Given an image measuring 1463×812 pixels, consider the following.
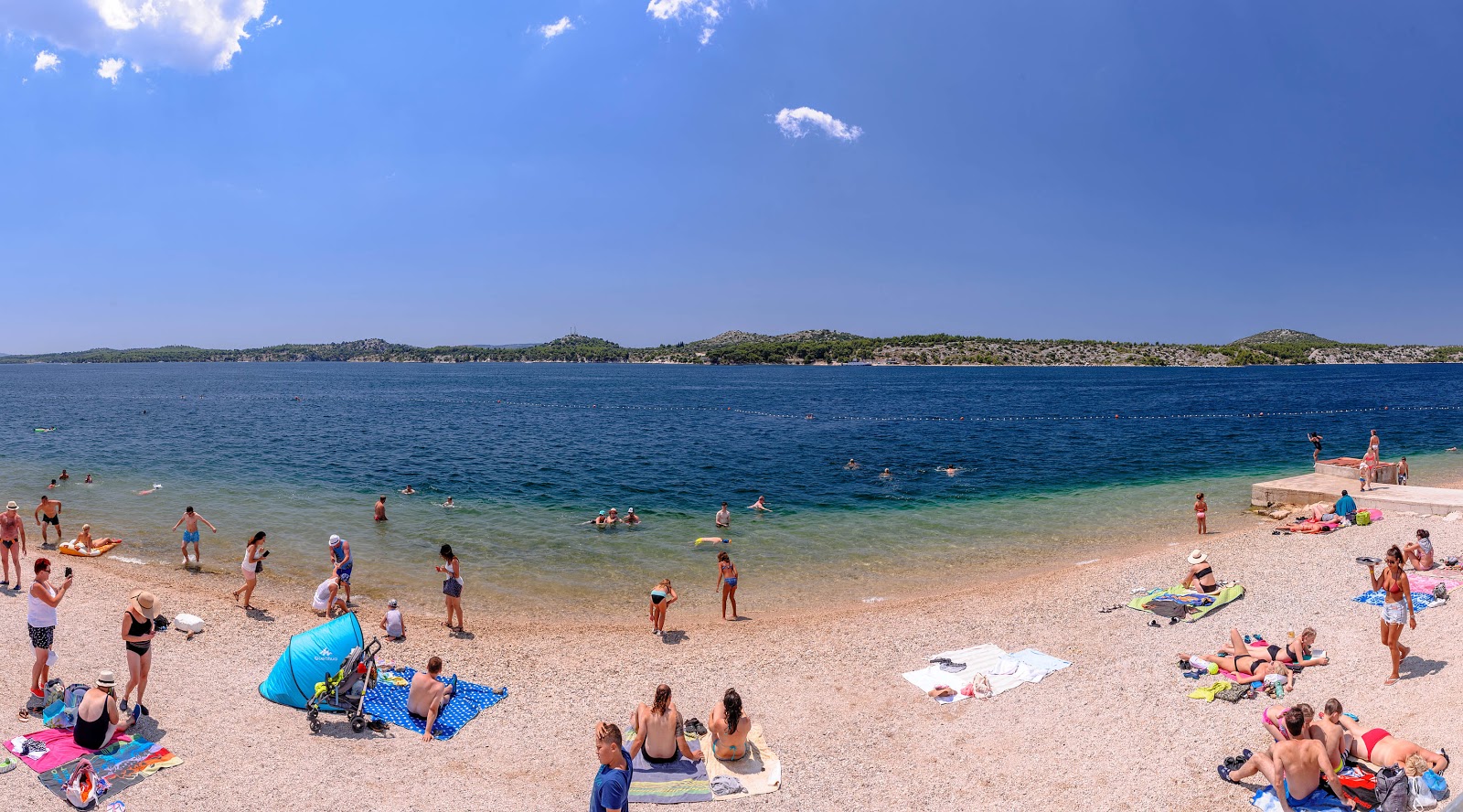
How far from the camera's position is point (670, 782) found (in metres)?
8.82

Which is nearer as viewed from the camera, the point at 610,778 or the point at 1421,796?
the point at 610,778

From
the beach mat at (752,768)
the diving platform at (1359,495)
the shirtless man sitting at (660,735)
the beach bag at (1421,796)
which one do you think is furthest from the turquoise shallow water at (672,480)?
the beach bag at (1421,796)

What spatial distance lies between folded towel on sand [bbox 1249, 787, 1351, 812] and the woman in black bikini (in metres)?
13.7

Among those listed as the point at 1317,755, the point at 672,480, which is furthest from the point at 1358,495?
the point at 672,480

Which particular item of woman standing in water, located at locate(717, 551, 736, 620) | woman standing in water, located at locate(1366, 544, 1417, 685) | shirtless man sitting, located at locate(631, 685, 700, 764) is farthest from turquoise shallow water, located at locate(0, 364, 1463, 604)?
woman standing in water, located at locate(1366, 544, 1417, 685)

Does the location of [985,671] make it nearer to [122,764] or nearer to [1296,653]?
[1296,653]

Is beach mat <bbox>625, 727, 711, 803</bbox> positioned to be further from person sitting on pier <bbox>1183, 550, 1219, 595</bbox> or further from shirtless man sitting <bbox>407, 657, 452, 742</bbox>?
person sitting on pier <bbox>1183, 550, 1219, 595</bbox>

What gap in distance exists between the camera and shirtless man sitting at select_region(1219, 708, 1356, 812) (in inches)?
304

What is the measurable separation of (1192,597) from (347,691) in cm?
1550

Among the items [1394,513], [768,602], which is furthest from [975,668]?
[1394,513]

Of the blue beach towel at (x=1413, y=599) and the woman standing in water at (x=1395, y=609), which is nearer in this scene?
→ the woman standing in water at (x=1395, y=609)

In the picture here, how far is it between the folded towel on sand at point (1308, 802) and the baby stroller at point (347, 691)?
434 inches

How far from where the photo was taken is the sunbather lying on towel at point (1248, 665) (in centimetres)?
1053

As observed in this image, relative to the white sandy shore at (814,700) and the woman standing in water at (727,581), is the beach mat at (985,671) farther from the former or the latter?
the woman standing in water at (727,581)
